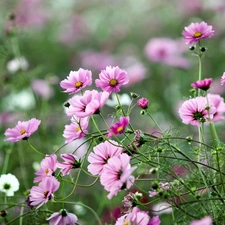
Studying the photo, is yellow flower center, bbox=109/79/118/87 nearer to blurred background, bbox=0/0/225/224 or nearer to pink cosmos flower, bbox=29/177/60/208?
pink cosmos flower, bbox=29/177/60/208

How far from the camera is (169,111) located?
1764 mm

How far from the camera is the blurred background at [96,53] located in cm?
144

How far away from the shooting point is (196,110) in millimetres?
692

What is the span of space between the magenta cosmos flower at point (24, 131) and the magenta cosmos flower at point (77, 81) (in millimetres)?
58

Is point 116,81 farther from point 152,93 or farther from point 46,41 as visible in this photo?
point 46,41

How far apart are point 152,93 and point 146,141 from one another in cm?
101

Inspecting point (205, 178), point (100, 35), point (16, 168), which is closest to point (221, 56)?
point (100, 35)

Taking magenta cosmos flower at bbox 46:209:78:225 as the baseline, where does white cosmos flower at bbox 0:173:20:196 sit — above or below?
above

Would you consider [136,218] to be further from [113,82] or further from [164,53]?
[164,53]

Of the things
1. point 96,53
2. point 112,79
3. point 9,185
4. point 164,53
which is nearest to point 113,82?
point 112,79

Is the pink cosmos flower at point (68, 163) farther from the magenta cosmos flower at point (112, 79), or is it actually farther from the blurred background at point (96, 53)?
the blurred background at point (96, 53)

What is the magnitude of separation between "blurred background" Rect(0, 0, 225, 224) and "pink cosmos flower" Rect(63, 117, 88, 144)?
1.63 feet

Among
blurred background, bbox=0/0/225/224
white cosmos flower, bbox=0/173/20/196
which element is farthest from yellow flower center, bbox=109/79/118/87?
blurred background, bbox=0/0/225/224

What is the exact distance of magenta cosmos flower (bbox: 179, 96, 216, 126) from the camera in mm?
687
